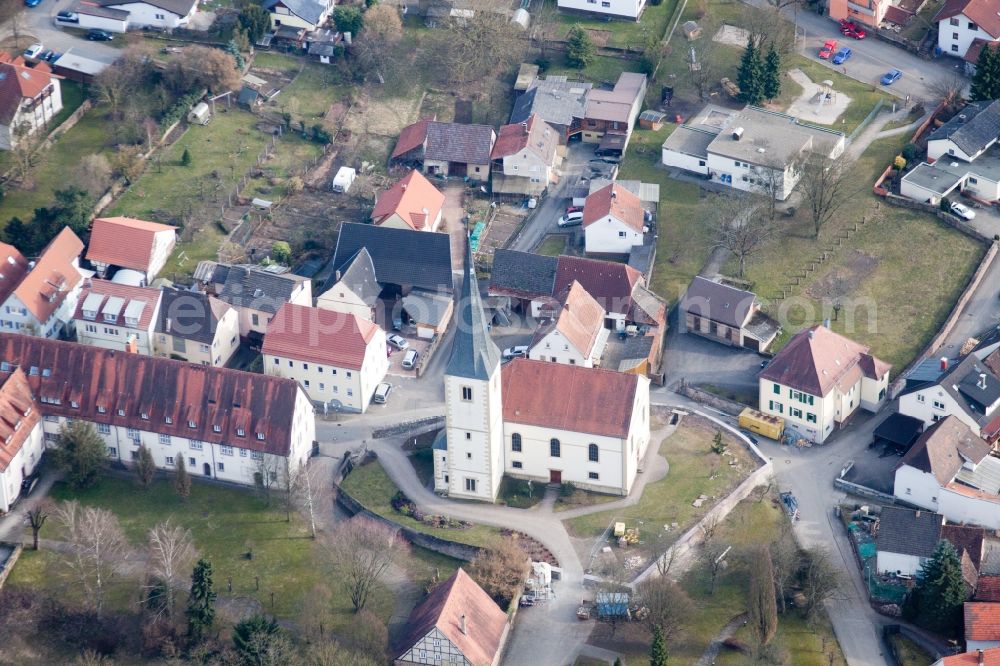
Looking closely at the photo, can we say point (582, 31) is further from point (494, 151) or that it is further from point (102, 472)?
point (102, 472)

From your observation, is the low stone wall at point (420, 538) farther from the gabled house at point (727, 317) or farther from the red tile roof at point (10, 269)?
the red tile roof at point (10, 269)

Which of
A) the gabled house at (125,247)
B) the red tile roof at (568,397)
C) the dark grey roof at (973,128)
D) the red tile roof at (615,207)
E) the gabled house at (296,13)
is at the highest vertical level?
the dark grey roof at (973,128)

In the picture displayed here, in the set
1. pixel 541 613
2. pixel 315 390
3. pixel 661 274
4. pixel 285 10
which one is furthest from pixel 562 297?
pixel 285 10

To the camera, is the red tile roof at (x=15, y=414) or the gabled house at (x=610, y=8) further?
the gabled house at (x=610, y=8)

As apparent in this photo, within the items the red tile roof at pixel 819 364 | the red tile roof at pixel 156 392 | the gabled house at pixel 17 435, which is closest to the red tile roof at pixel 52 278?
the red tile roof at pixel 156 392

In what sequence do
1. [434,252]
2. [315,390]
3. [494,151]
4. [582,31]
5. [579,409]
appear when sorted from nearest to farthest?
[579,409]
[315,390]
[434,252]
[494,151]
[582,31]

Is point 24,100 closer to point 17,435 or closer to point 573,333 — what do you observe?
point 17,435
